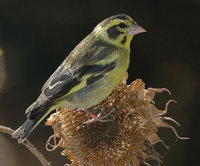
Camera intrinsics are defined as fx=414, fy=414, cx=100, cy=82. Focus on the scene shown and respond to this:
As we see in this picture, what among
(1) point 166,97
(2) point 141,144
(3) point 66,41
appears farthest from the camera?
(3) point 66,41

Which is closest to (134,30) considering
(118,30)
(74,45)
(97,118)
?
(118,30)

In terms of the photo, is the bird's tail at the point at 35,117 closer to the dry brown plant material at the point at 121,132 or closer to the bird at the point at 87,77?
the bird at the point at 87,77

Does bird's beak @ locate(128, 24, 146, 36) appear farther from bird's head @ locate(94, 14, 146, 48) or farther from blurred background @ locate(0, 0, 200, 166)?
blurred background @ locate(0, 0, 200, 166)

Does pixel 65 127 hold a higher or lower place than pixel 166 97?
higher

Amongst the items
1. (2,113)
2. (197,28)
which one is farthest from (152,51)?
(2,113)

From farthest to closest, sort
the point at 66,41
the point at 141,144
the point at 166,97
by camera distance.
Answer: the point at 66,41 → the point at 166,97 → the point at 141,144

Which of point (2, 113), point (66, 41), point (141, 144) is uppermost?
point (141, 144)

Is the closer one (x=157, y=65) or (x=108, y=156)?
(x=108, y=156)

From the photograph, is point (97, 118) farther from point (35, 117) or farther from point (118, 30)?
point (118, 30)

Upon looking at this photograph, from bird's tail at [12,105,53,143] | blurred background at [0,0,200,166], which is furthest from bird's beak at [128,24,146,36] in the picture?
blurred background at [0,0,200,166]

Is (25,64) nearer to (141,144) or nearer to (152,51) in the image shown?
(152,51)
